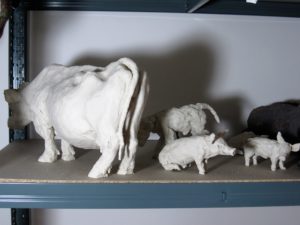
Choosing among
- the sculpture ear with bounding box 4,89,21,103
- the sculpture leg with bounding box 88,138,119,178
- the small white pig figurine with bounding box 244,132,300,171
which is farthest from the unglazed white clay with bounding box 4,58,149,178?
the small white pig figurine with bounding box 244,132,300,171

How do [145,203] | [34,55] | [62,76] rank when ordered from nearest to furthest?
[145,203] → [62,76] → [34,55]

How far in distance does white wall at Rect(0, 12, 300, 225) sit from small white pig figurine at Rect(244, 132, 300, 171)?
297 millimetres

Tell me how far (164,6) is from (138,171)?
45cm

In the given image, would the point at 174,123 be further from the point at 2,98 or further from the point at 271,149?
the point at 2,98

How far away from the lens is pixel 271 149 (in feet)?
2.45

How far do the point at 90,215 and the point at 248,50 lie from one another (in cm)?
62

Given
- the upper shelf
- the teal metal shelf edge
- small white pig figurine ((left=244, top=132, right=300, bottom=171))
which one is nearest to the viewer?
the teal metal shelf edge

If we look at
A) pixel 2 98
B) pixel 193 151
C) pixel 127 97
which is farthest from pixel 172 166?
pixel 2 98

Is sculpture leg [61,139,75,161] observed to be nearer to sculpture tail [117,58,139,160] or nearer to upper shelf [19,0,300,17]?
sculpture tail [117,58,139,160]

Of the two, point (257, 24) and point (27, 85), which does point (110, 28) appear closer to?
point (27, 85)

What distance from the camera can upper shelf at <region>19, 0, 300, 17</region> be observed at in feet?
3.18

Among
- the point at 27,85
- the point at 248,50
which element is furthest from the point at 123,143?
the point at 248,50

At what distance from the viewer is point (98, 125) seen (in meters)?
0.66

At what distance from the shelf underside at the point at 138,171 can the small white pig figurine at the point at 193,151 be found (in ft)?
0.05
